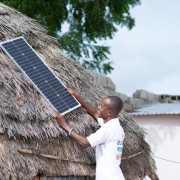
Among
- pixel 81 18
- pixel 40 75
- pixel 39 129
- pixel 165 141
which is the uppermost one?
pixel 81 18

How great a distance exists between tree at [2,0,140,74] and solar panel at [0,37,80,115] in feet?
22.5

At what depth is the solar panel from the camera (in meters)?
5.68

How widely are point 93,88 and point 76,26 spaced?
8.87 m

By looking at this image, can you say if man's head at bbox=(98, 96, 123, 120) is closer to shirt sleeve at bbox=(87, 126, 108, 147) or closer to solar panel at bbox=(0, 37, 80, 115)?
shirt sleeve at bbox=(87, 126, 108, 147)

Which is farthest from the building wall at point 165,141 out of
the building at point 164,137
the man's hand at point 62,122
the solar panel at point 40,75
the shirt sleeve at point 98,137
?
the shirt sleeve at point 98,137

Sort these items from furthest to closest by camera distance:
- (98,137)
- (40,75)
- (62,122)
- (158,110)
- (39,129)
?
1. (158,110)
2. (40,75)
3. (62,122)
4. (39,129)
5. (98,137)

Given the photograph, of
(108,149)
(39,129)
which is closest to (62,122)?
(39,129)

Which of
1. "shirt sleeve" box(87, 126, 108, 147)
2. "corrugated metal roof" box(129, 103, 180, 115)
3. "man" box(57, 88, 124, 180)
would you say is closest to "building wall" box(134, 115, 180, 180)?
"corrugated metal roof" box(129, 103, 180, 115)

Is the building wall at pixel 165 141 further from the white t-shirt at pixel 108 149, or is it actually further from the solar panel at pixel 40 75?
the white t-shirt at pixel 108 149

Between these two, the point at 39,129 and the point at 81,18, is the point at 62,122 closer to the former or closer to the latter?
the point at 39,129

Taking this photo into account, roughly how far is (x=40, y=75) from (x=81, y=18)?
29.4 ft

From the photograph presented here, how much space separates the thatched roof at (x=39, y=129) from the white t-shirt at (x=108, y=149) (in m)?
0.52

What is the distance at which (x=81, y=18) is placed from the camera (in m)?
14.7

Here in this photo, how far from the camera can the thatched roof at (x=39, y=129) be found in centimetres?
495
